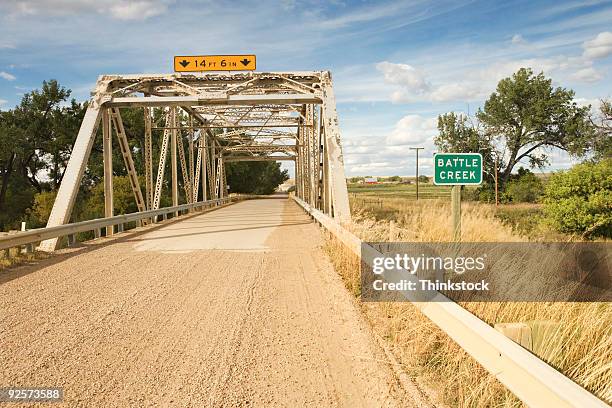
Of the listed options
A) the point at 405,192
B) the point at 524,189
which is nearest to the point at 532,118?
the point at 524,189

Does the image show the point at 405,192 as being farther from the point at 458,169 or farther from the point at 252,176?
the point at 458,169

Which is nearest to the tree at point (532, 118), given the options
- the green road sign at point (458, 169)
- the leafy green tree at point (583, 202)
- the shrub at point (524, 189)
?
the shrub at point (524, 189)

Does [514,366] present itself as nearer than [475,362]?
Yes

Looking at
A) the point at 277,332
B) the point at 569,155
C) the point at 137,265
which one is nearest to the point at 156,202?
the point at 137,265

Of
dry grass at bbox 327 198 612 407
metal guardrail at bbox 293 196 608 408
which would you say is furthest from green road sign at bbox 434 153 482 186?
metal guardrail at bbox 293 196 608 408

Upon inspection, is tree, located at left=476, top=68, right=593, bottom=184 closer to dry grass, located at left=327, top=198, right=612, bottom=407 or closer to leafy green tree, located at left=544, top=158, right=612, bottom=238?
leafy green tree, located at left=544, top=158, right=612, bottom=238

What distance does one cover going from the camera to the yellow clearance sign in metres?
16.8

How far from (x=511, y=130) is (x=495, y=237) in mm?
48782

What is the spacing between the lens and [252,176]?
79.1 metres

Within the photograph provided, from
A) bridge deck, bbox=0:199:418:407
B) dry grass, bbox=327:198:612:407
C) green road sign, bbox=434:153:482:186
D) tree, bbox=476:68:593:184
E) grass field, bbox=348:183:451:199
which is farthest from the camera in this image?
grass field, bbox=348:183:451:199

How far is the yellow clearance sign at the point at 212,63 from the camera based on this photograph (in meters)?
16.8

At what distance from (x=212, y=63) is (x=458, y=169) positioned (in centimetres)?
1193

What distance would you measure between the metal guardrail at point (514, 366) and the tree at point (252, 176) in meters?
66.6

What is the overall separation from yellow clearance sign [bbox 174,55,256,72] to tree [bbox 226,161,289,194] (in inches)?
2064
